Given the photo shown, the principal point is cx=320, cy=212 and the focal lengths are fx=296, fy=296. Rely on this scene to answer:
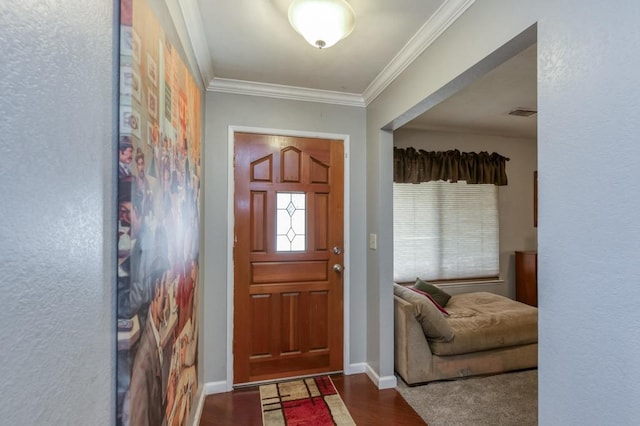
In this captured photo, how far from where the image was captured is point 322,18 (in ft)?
4.48

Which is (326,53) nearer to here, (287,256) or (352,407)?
(287,256)

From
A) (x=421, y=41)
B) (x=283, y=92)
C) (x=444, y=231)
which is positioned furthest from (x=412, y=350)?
(x=283, y=92)

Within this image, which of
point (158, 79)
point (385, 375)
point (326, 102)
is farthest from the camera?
point (326, 102)

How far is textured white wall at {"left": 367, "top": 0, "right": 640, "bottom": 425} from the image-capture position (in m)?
0.79

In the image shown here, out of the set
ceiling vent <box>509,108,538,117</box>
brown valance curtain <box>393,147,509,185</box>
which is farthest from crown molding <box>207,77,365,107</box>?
ceiling vent <box>509,108,538,117</box>

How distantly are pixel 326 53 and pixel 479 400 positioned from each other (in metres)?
2.70

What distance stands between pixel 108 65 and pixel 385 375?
101 inches

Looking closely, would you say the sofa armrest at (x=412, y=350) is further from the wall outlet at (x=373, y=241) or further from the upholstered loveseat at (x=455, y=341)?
the wall outlet at (x=373, y=241)

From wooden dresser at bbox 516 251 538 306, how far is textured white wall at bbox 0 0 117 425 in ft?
13.8

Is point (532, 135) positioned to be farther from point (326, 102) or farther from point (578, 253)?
point (578, 253)

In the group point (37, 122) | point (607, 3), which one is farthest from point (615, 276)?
point (37, 122)

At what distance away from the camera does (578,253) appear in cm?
91

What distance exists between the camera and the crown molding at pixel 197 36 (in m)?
1.47

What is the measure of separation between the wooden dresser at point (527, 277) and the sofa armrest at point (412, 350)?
6.67ft
